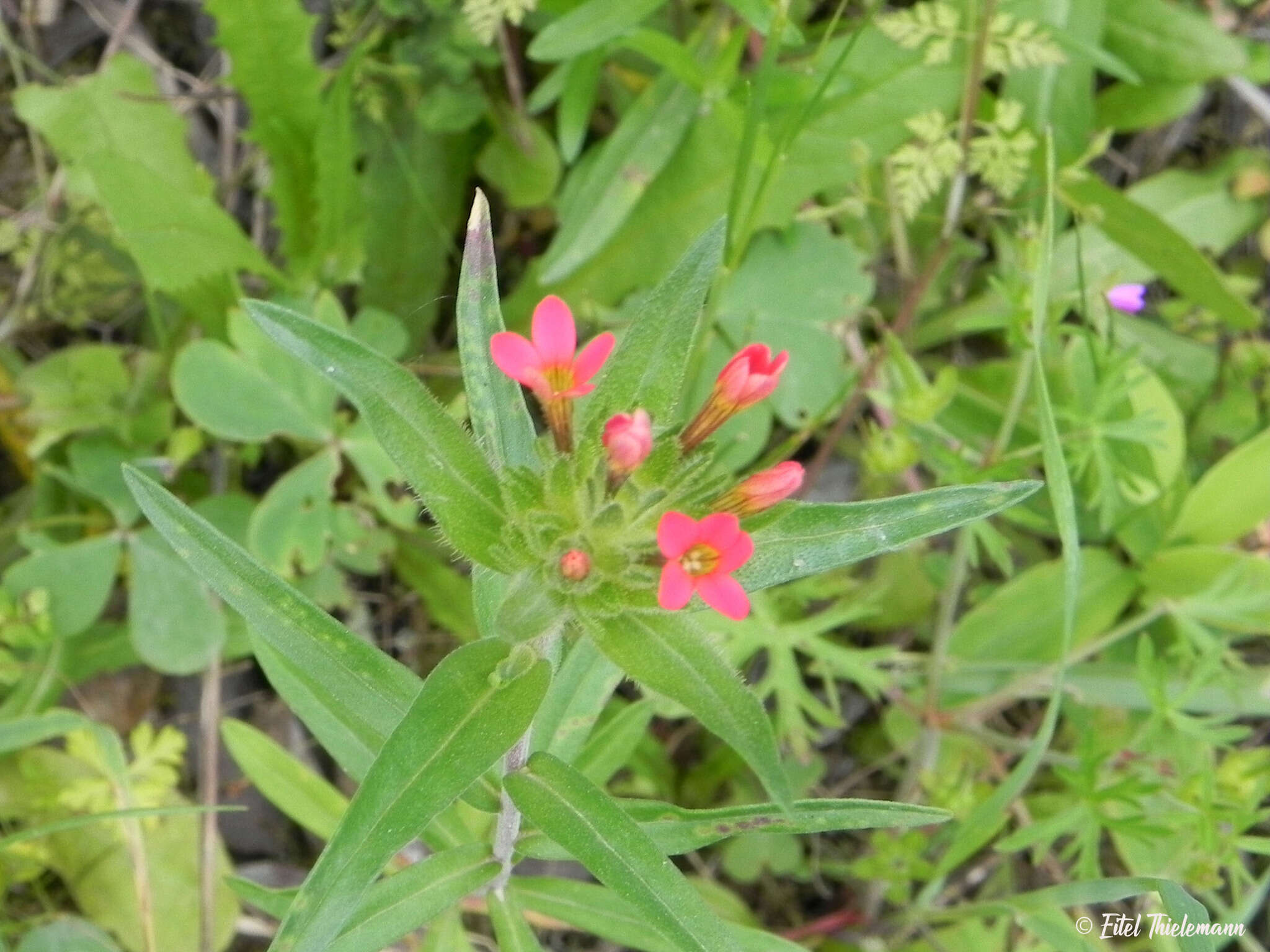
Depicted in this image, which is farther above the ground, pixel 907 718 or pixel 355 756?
pixel 355 756

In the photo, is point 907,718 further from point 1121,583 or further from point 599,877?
point 599,877

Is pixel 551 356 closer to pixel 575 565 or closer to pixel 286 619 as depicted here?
pixel 575 565

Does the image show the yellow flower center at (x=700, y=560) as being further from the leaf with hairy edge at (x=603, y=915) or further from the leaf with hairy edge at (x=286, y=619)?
the leaf with hairy edge at (x=603, y=915)

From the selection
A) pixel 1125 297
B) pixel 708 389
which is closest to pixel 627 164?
pixel 708 389

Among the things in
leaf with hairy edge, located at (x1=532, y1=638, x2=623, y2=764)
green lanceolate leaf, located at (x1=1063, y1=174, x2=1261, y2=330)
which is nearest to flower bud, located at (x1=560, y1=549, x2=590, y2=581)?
leaf with hairy edge, located at (x1=532, y1=638, x2=623, y2=764)

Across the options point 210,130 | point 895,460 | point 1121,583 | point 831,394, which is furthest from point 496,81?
point 1121,583

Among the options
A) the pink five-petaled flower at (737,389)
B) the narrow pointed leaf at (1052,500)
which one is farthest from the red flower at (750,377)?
the narrow pointed leaf at (1052,500)
